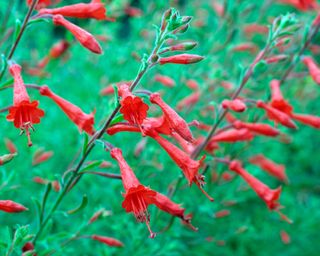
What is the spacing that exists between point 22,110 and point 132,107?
56cm

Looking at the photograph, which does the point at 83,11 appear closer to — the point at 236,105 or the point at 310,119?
the point at 236,105

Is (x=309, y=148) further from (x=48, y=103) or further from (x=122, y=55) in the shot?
(x=48, y=103)

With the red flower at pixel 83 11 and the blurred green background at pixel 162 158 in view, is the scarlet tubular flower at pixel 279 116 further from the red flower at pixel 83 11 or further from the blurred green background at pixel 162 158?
the red flower at pixel 83 11

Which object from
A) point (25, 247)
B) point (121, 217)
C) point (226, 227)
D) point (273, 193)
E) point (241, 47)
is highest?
point (241, 47)

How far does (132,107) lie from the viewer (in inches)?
90.6

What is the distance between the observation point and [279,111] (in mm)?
3453

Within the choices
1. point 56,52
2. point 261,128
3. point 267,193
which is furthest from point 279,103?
point 56,52

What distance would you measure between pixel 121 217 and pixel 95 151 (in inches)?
35.9

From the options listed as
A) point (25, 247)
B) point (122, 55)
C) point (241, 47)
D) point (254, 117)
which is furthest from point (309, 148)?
point (25, 247)

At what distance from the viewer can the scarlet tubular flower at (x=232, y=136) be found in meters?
3.60

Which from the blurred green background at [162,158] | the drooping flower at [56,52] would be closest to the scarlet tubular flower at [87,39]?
the blurred green background at [162,158]

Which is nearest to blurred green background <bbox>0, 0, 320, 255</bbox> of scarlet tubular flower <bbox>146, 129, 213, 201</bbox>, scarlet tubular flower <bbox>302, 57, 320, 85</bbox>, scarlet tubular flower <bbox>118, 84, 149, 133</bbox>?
scarlet tubular flower <bbox>302, 57, 320, 85</bbox>

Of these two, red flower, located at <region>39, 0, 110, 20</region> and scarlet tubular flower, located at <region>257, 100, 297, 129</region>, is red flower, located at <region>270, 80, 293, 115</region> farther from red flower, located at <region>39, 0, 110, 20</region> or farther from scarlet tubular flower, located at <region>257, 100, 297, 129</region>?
red flower, located at <region>39, 0, 110, 20</region>

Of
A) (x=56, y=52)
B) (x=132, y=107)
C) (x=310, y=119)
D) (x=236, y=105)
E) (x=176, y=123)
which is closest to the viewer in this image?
(x=132, y=107)
